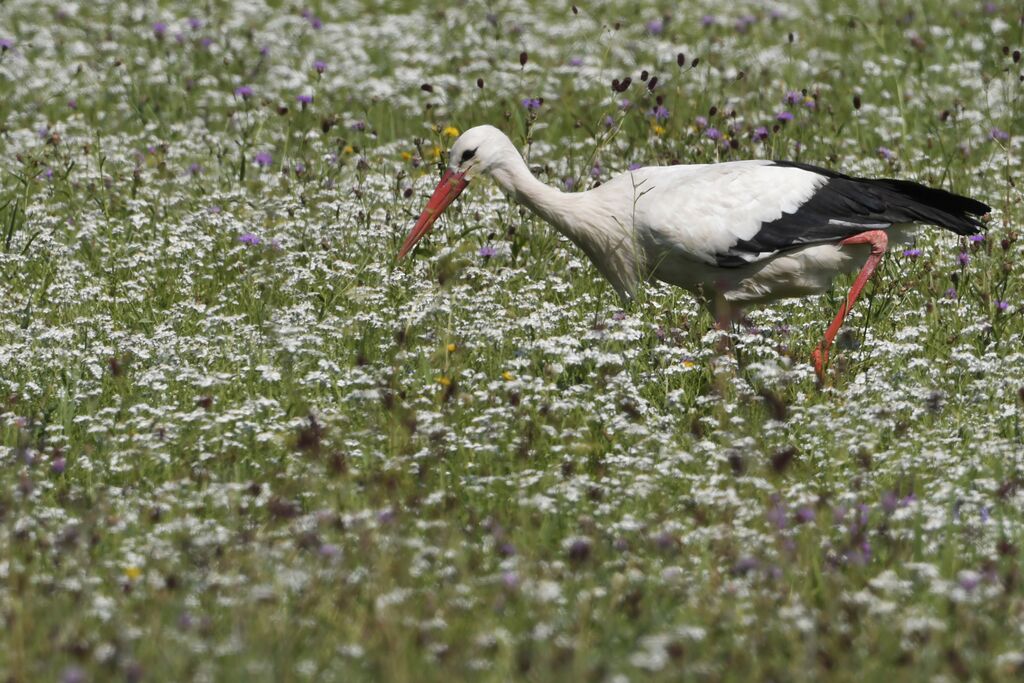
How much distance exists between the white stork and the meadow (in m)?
0.21

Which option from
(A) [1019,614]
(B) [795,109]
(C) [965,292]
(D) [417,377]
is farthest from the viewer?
(B) [795,109]

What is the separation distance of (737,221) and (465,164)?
1.17 meters

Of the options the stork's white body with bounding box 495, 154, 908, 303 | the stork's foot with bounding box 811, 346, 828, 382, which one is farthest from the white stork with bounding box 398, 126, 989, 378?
the stork's foot with bounding box 811, 346, 828, 382

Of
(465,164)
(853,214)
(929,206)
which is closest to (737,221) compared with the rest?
(853,214)

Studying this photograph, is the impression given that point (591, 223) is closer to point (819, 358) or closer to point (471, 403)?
point (819, 358)

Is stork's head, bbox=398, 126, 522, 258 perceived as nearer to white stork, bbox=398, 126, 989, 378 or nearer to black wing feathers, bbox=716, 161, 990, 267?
white stork, bbox=398, 126, 989, 378

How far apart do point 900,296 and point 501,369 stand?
1.84 m

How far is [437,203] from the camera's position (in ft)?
21.3

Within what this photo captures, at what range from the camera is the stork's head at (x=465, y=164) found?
6.27 m

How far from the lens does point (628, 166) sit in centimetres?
792

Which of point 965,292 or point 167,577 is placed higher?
point 965,292

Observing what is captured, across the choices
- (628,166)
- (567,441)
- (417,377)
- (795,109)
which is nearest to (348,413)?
(417,377)

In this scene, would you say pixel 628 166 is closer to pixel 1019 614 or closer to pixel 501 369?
pixel 501 369

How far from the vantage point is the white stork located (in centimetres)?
588
